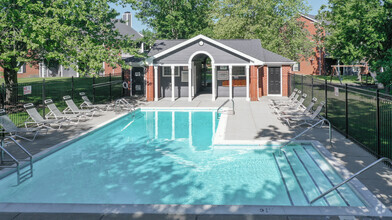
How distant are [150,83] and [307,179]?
62.9 feet

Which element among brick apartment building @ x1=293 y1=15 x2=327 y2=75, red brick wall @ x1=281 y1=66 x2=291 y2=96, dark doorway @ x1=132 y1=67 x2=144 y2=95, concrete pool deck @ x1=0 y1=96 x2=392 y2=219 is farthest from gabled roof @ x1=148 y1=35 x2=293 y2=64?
brick apartment building @ x1=293 y1=15 x2=327 y2=75

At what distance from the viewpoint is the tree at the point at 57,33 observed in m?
16.8

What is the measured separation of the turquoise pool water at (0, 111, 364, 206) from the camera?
7861 millimetres

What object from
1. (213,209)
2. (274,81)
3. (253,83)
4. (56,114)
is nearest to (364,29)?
(274,81)

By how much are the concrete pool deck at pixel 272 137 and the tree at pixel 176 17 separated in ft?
103

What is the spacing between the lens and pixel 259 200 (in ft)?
25.3

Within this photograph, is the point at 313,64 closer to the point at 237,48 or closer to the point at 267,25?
the point at 267,25

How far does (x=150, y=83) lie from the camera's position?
2672 cm

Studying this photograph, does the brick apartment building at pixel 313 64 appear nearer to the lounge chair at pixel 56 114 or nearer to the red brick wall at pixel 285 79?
the red brick wall at pixel 285 79

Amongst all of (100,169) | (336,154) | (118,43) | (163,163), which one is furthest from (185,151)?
(118,43)

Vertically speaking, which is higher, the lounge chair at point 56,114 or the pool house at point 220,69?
the pool house at point 220,69

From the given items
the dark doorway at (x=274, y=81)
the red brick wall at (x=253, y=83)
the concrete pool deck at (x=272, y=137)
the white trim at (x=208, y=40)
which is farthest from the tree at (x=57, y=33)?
the dark doorway at (x=274, y=81)

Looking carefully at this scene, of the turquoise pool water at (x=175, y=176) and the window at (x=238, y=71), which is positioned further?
the window at (x=238, y=71)

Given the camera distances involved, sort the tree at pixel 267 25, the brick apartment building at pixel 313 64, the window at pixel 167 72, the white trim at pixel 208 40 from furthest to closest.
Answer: the brick apartment building at pixel 313 64, the tree at pixel 267 25, the window at pixel 167 72, the white trim at pixel 208 40
